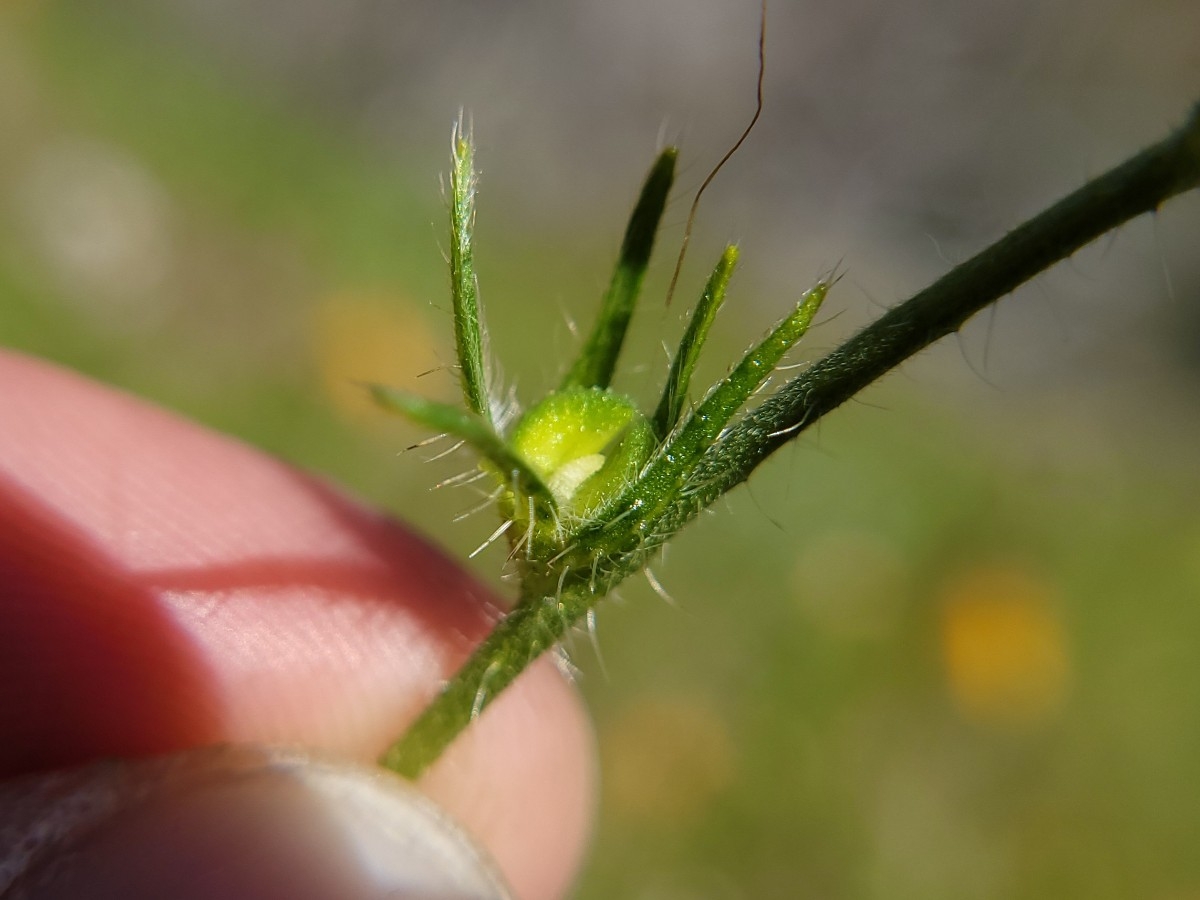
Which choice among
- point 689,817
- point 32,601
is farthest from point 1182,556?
point 32,601

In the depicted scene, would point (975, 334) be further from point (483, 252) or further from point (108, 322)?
point (108, 322)

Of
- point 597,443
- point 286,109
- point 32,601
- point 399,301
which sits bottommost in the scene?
point 32,601

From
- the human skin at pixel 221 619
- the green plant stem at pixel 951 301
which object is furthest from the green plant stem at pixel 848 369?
the human skin at pixel 221 619

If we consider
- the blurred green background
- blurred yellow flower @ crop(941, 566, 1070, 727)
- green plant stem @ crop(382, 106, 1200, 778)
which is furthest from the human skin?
blurred yellow flower @ crop(941, 566, 1070, 727)

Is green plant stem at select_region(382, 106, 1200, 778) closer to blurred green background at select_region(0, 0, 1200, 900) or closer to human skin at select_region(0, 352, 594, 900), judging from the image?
human skin at select_region(0, 352, 594, 900)

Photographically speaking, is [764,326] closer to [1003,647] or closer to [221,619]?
[1003,647]

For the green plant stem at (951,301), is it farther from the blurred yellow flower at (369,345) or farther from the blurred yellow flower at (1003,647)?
the blurred yellow flower at (1003,647)
